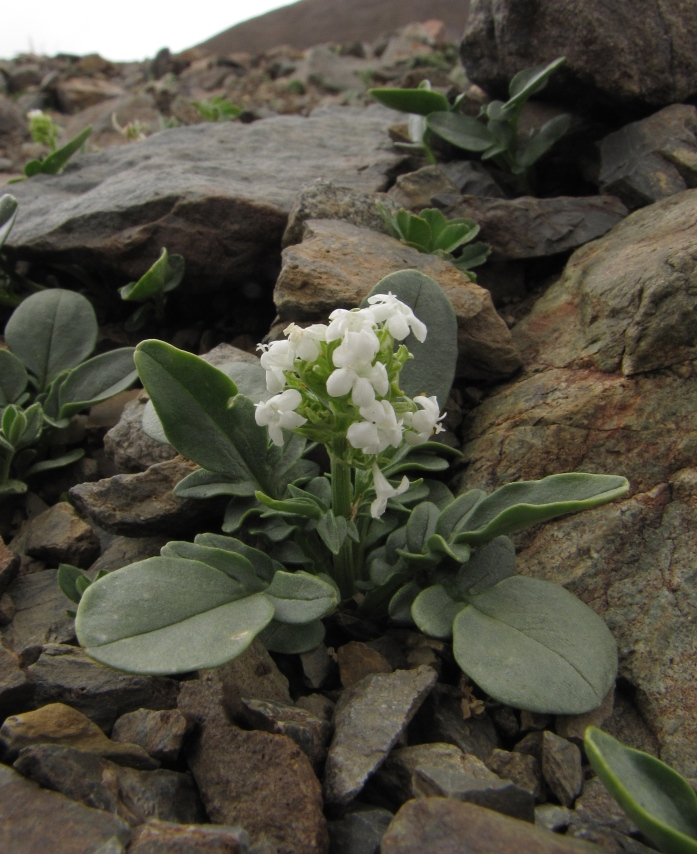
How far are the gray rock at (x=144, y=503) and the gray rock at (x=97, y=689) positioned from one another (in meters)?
0.55

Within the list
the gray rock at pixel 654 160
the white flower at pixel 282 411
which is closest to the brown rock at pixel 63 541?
the white flower at pixel 282 411

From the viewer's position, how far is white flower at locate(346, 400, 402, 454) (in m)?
1.86

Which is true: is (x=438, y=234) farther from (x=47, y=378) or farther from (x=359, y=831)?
(x=359, y=831)

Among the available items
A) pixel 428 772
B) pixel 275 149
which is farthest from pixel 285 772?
pixel 275 149

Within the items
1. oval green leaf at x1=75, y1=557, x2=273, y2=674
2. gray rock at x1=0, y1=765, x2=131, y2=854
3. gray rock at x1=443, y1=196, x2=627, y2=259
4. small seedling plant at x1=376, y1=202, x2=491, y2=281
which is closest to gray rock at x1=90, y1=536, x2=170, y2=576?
oval green leaf at x1=75, y1=557, x2=273, y2=674

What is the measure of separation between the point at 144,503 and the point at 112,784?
1010mm

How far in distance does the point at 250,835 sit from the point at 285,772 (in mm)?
149

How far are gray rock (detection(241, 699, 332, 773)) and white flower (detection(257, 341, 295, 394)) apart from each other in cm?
83

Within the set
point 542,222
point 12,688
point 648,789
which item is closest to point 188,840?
point 12,688

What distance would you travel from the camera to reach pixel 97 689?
1993 millimetres

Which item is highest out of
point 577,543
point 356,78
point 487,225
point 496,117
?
point 356,78

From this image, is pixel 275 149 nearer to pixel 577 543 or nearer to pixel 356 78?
pixel 577 543

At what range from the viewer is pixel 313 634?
215cm

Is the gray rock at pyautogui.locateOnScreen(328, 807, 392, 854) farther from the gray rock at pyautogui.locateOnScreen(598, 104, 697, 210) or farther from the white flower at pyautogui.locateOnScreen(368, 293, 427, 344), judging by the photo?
the gray rock at pyautogui.locateOnScreen(598, 104, 697, 210)
